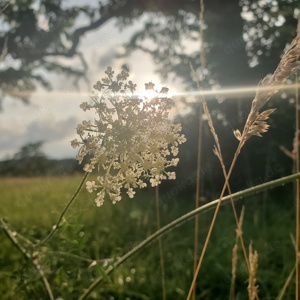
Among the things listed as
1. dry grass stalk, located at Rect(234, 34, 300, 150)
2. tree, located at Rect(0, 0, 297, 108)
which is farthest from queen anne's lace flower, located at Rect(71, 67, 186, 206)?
tree, located at Rect(0, 0, 297, 108)

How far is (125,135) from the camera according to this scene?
3.94 ft

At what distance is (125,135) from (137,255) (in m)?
2.65

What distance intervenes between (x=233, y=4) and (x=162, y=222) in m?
4.36

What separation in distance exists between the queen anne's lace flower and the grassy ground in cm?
41

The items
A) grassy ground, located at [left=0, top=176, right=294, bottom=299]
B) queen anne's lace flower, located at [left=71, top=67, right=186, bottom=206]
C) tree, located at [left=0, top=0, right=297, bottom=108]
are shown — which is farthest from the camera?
tree, located at [left=0, top=0, right=297, bottom=108]

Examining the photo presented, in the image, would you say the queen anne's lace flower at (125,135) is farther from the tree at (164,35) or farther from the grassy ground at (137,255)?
the tree at (164,35)

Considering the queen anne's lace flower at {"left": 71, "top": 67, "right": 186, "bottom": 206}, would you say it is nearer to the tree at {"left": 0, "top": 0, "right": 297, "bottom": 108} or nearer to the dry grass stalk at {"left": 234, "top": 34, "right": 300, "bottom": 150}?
the dry grass stalk at {"left": 234, "top": 34, "right": 300, "bottom": 150}

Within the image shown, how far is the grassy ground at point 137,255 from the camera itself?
1892 millimetres

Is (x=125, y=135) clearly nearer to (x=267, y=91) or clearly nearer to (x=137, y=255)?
(x=267, y=91)

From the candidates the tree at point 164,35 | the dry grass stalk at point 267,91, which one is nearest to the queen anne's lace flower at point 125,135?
the dry grass stalk at point 267,91

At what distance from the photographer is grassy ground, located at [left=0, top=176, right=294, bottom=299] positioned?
1892 mm

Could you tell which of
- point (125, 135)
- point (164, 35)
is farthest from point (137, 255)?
point (164, 35)

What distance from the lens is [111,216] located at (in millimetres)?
5195

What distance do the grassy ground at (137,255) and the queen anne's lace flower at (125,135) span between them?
41 centimetres
